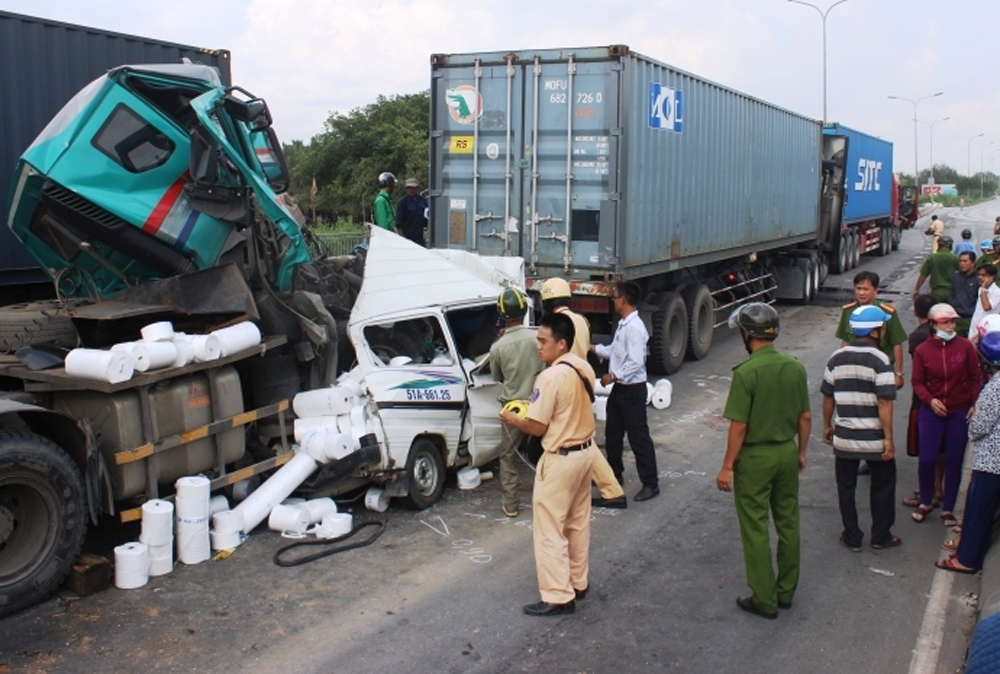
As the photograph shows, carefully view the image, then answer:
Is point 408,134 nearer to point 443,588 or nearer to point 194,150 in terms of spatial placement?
point 194,150

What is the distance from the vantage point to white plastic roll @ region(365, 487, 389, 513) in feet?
22.7

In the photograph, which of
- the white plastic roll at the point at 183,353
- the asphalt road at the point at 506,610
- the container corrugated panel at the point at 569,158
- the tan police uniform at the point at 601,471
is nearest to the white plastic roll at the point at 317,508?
the asphalt road at the point at 506,610

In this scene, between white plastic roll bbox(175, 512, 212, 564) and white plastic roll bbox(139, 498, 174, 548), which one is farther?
white plastic roll bbox(175, 512, 212, 564)

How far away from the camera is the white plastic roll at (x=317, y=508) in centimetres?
653

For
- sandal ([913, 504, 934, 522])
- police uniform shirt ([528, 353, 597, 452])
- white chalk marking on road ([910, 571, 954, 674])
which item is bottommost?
white chalk marking on road ([910, 571, 954, 674])

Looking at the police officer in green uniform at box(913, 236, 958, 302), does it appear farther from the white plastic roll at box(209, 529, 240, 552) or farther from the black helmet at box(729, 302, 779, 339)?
the white plastic roll at box(209, 529, 240, 552)

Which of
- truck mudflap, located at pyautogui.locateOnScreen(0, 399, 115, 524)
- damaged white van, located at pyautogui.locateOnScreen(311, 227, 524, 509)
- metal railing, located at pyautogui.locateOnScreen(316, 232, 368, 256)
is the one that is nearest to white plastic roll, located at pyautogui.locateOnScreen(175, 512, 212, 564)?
truck mudflap, located at pyautogui.locateOnScreen(0, 399, 115, 524)

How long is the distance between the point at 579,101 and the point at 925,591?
6.55 m

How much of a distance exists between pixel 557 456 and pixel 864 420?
212 centimetres

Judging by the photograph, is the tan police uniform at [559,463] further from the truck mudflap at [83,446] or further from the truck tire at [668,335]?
the truck tire at [668,335]

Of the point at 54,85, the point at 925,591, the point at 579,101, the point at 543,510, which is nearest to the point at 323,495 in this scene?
the point at 543,510

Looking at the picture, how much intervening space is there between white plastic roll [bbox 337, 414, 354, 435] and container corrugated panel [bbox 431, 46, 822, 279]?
183 inches

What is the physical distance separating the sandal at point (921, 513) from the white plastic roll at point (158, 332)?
516 cm

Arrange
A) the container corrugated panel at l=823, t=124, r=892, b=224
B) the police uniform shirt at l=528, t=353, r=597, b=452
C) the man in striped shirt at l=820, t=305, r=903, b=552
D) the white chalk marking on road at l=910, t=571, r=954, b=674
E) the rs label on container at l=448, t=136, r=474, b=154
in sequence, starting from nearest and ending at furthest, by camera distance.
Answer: the white chalk marking on road at l=910, t=571, r=954, b=674, the police uniform shirt at l=528, t=353, r=597, b=452, the man in striped shirt at l=820, t=305, r=903, b=552, the rs label on container at l=448, t=136, r=474, b=154, the container corrugated panel at l=823, t=124, r=892, b=224
